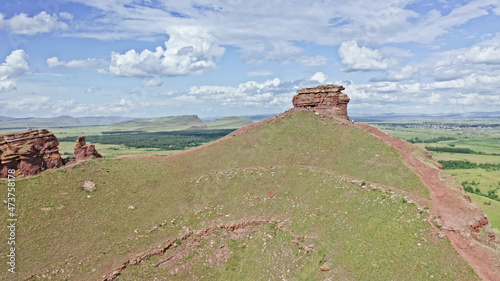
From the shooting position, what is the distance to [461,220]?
25797mm

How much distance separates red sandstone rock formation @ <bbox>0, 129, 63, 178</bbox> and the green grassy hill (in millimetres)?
2670

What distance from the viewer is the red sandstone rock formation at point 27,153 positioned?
37281 mm

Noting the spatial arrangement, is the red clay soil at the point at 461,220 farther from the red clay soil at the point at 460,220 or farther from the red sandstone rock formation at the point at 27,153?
the red sandstone rock formation at the point at 27,153

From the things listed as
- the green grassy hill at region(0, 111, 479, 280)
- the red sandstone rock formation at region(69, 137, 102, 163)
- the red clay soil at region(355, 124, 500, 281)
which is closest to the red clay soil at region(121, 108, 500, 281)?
the red clay soil at region(355, 124, 500, 281)

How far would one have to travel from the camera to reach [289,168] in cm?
4209

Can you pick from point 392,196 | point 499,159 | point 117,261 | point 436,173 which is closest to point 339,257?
point 392,196

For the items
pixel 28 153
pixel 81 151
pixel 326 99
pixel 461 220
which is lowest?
pixel 461 220

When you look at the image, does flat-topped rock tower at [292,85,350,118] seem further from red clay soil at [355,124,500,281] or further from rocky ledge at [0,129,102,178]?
rocky ledge at [0,129,102,178]

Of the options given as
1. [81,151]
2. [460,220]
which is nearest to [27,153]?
[81,151]

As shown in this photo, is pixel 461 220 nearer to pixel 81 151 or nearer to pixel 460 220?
pixel 460 220

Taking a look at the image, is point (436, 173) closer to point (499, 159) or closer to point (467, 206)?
point (467, 206)

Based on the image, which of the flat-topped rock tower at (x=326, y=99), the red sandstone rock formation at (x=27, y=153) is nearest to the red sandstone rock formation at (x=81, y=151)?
the red sandstone rock formation at (x=27, y=153)

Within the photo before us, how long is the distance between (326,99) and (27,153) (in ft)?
157

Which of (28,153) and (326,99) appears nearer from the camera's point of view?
(28,153)
